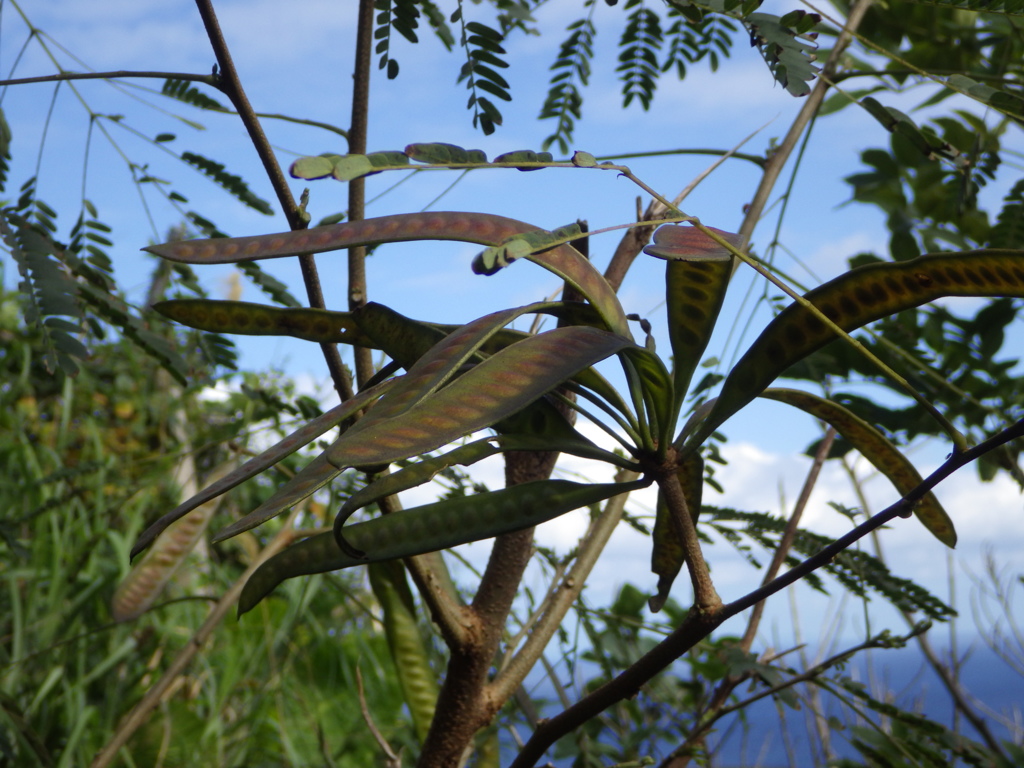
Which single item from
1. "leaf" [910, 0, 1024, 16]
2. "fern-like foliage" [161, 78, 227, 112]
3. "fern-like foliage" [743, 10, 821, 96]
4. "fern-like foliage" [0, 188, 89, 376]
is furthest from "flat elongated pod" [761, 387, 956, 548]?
"fern-like foliage" [161, 78, 227, 112]

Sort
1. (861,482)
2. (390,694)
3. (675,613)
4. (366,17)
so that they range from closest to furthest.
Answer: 1. (366,17)
2. (861,482)
3. (675,613)
4. (390,694)

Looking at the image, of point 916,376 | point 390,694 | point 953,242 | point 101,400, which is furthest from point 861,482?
point 101,400

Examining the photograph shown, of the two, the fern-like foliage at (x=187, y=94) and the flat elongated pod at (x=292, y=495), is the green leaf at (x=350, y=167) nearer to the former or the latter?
the flat elongated pod at (x=292, y=495)

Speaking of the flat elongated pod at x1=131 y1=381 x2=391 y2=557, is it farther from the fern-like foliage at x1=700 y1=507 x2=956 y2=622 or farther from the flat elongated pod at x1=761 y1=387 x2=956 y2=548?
the fern-like foliage at x1=700 y1=507 x2=956 y2=622

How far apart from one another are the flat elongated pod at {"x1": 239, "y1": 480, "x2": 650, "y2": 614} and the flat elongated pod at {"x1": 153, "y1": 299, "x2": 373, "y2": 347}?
0.38 ft

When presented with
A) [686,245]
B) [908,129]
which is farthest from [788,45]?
[686,245]

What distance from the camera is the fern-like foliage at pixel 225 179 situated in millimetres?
895

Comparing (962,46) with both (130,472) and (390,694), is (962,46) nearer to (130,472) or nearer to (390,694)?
(390,694)

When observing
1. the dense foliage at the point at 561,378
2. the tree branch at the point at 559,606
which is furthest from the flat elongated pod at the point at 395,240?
the tree branch at the point at 559,606

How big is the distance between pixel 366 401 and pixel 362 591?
7.36 feet

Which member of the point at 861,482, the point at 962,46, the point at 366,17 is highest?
the point at 962,46

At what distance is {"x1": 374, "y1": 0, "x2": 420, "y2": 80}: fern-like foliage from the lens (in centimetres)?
68

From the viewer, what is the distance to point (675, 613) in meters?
1.79

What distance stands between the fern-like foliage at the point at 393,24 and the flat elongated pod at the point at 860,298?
1.41ft
